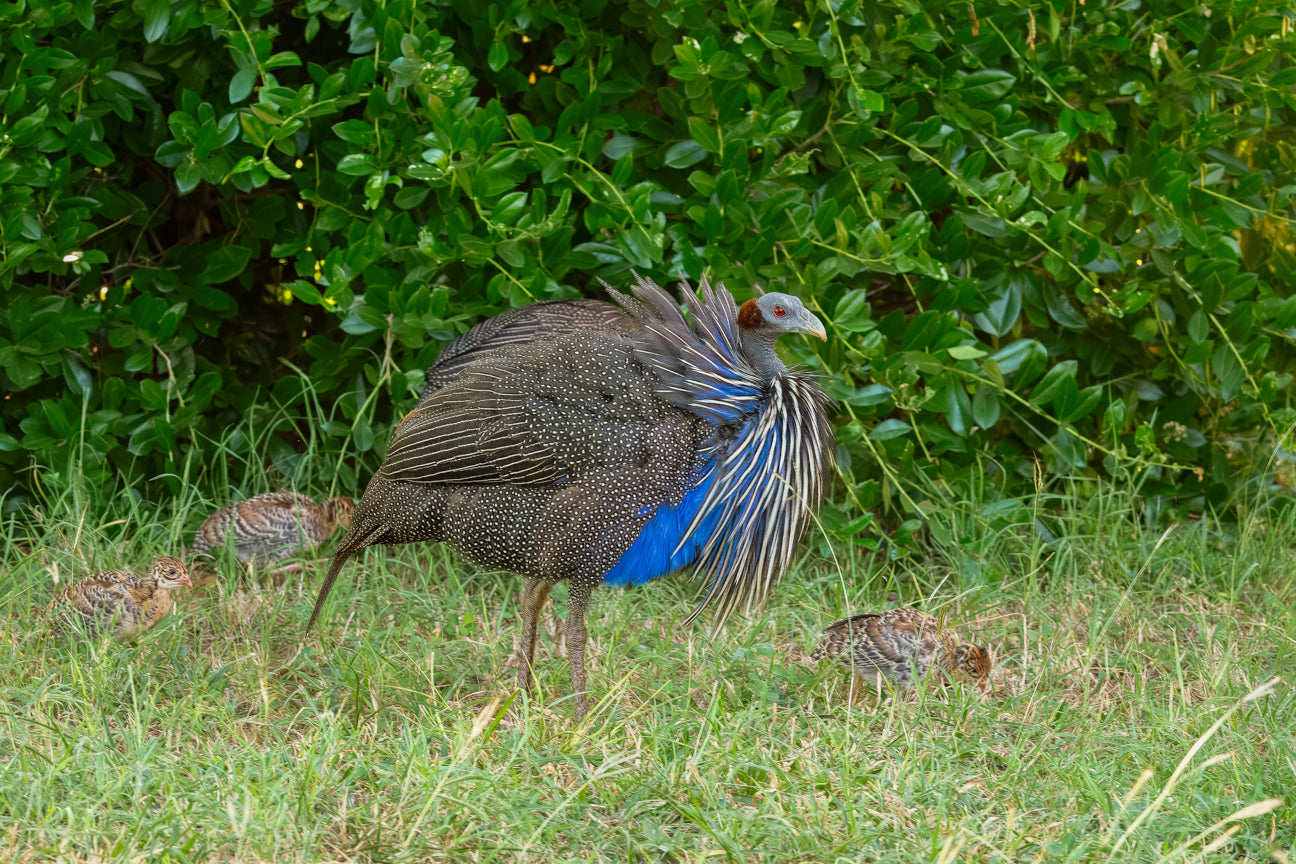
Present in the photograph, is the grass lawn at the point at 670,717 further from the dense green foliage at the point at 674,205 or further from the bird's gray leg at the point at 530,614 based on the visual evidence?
the dense green foliage at the point at 674,205

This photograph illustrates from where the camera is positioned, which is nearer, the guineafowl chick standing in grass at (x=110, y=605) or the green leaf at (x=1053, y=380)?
the guineafowl chick standing in grass at (x=110, y=605)

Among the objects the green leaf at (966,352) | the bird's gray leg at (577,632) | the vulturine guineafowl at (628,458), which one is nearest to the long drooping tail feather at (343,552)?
the vulturine guineafowl at (628,458)

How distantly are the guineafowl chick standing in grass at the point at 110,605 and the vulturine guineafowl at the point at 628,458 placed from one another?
68 cm

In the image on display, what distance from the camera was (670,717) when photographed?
9.84ft

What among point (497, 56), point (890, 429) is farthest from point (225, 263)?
point (890, 429)

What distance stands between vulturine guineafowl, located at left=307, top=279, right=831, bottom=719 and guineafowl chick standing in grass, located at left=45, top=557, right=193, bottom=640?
681 mm

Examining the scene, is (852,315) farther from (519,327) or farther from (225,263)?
(225,263)

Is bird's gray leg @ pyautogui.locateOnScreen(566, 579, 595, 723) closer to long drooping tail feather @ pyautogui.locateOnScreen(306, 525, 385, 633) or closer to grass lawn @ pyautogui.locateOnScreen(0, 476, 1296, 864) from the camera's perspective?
grass lawn @ pyautogui.locateOnScreen(0, 476, 1296, 864)

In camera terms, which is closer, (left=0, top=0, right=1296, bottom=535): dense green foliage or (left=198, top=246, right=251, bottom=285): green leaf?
(left=0, top=0, right=1296, bottom=535): dense green foliage

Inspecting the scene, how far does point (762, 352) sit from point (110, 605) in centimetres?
176

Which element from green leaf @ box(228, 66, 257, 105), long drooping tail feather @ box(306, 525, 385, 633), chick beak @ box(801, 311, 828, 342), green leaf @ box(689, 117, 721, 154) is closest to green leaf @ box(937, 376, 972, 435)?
chick beak @ box(801, 311, 828, 342)

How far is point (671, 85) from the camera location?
420 centimetres

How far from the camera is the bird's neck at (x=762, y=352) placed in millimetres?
3287

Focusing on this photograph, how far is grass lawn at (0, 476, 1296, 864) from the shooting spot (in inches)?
93.3
